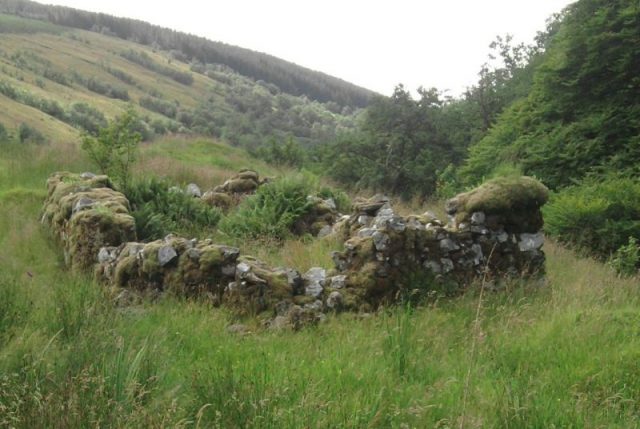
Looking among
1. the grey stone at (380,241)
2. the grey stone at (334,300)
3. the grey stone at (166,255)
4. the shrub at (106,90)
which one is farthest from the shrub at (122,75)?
the grey stone at (334,300)

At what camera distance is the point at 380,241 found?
630 cm

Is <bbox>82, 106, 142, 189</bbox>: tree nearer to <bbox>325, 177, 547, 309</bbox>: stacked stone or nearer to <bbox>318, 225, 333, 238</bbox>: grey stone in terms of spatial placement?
<bbox>318, 225, 333, 238</bbox>: grey stone

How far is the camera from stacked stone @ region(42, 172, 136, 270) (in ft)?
23.7

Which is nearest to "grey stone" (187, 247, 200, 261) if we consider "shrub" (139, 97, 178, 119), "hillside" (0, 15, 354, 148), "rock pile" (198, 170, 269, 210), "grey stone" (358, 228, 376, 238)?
"grey stone" (358, 228, 376, 238)

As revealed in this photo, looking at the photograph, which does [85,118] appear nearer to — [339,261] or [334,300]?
[339,261]

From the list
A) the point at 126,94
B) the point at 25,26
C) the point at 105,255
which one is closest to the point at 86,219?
the point at 105,255

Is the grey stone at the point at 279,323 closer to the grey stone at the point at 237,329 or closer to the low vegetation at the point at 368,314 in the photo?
the low vegetation at the point at 368,314

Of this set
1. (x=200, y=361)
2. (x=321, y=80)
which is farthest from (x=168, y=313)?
(x=321, y=80)

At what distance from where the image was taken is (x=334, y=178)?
2564 cm

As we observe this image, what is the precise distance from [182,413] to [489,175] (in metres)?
14.3

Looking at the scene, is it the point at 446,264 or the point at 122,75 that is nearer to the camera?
the point at 446,264

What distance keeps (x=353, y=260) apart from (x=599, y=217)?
6971 mm

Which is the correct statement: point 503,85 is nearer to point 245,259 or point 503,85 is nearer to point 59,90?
point 245,259

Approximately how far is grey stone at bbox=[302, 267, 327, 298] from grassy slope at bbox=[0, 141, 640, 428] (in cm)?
61
